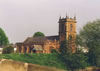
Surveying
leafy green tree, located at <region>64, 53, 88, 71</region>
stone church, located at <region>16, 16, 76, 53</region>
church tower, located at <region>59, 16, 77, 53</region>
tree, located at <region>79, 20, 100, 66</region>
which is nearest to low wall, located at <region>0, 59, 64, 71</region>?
leafy green tree, located at <region>64, 53, 88, 71</region>

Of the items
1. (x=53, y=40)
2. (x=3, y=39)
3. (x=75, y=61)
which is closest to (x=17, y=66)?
(x=75, y=61)

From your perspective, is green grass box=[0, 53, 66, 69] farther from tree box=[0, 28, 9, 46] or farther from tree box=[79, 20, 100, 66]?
tree box=[0, 28, 9, 46]

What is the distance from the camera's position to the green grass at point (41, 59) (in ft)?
187

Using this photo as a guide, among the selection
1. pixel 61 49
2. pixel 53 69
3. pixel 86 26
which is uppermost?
pixel 86 26

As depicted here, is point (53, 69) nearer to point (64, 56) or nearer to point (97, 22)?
point (64, 56)

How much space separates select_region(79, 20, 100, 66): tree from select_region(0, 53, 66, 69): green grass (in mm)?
8129

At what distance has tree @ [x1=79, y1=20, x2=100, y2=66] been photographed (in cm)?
6353

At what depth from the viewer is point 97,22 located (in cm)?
6688

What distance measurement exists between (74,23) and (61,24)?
3904mm

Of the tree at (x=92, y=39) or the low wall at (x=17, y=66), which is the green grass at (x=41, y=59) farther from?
the tree at (x=92, y=39)

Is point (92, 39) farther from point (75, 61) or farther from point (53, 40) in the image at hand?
point (53, 40)

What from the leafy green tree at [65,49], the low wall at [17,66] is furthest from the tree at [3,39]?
the low wall at [17,66]

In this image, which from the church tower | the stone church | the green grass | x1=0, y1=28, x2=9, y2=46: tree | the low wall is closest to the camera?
the low wall

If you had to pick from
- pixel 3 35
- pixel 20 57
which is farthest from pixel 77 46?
pixel 3 35
